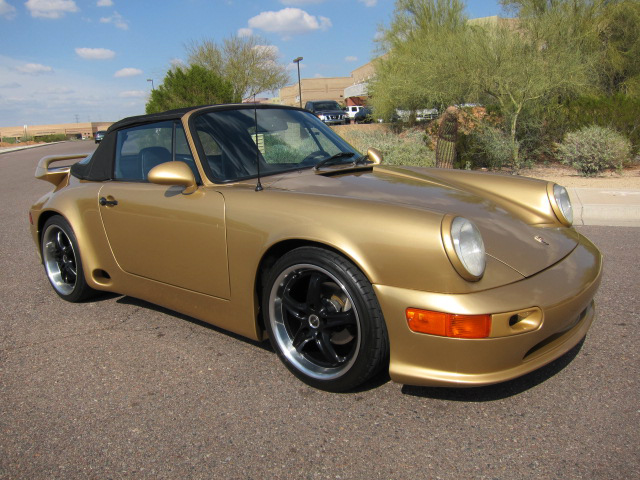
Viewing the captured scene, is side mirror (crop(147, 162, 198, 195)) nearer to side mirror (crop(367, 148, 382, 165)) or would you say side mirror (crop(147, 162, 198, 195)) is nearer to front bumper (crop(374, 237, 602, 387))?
front bumper (crop(374, 237, 602, 387))

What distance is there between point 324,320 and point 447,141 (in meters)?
8.98

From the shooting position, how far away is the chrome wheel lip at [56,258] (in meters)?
3.86

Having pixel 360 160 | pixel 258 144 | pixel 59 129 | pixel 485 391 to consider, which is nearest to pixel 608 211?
pixel 360 160

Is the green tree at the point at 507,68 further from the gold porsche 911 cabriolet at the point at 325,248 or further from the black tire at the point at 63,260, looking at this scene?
Result: the black tire at the point at 63,260

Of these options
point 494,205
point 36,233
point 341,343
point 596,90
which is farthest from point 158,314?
point 596,90

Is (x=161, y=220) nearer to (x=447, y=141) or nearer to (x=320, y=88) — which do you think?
(x=447, y=141)

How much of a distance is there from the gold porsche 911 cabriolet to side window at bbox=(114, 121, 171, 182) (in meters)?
0.01

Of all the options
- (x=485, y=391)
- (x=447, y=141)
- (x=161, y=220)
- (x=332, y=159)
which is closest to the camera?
(x=485, y=391)

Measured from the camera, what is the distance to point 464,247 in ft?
6.89

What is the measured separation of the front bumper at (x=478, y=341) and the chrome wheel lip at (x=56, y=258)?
2707 millimetres

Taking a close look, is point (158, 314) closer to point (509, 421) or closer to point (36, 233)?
point (36, 233)

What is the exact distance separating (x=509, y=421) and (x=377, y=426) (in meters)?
0.55

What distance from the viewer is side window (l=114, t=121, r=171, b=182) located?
3268 mm

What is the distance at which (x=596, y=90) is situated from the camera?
540 inches
